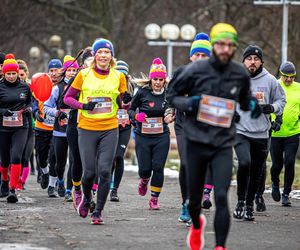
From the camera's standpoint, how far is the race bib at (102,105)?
1248cm

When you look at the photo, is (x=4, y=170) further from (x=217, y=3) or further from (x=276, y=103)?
(x=217, y=3)

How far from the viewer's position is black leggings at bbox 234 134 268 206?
12781mm

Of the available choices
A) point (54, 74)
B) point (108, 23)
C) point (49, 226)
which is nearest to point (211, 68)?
point (49, 226)

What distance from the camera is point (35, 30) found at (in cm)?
4428

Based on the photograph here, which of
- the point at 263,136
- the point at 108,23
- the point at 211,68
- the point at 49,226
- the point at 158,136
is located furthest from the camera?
the point at 108,23

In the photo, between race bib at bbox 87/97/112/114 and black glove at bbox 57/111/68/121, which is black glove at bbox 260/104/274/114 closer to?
race bib at bbox 87/97/112/114

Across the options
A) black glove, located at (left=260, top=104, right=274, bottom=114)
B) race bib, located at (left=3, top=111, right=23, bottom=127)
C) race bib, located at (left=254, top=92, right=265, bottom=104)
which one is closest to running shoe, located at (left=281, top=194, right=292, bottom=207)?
race bib, located at (left=254, top=92, right=265, bottom=104)

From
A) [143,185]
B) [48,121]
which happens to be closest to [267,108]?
[143,185]

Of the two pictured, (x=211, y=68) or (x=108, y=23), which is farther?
(x=108, y=23)

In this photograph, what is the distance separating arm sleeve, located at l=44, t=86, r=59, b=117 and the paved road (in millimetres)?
1245

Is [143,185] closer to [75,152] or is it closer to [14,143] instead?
[75,152]

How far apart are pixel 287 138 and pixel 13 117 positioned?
381 cm

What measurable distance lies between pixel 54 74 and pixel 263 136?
4.39 metres

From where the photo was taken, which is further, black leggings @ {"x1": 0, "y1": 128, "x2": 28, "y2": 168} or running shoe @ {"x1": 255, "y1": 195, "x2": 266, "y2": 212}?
black leggings @ {"x1": 0, "y1": 128, "x2": 28, "y2": 168}
